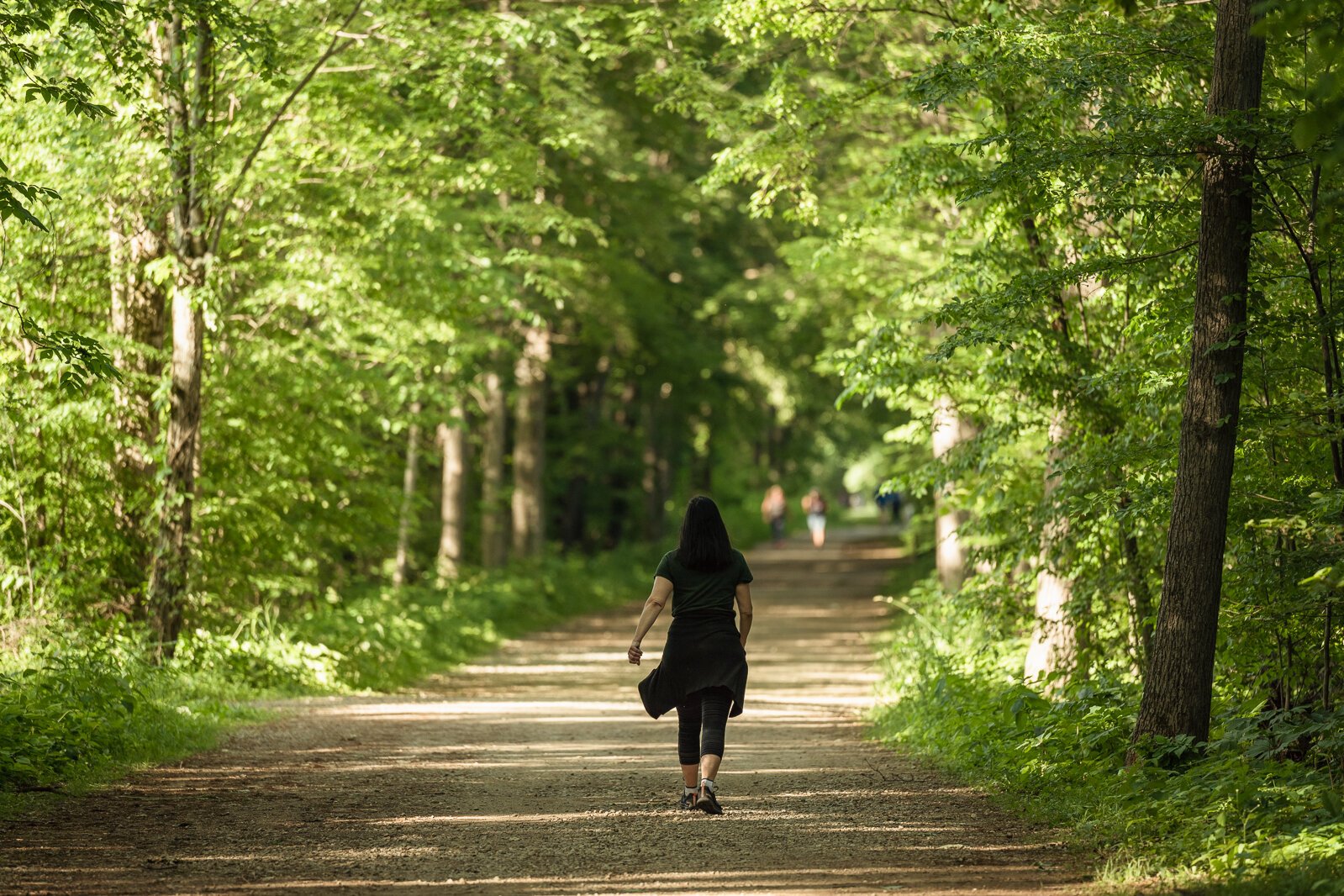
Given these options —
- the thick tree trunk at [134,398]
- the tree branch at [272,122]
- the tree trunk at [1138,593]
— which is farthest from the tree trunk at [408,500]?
the tree trunk at [1138,593]

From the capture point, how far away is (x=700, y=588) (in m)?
8.53

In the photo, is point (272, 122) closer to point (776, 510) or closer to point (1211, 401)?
point (1211, 401)

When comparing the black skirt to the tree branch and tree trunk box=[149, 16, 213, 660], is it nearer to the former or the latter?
tree trunk box=[149, 16, 213, 660]

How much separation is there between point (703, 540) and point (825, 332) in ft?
48.5

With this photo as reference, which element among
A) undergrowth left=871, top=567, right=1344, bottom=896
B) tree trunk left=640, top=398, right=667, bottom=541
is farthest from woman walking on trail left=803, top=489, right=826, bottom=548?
undergrowth left=871, top=567, right=1344, bottom=896

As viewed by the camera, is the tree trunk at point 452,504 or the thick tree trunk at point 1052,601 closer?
the thick tree trunk at point 1052,601

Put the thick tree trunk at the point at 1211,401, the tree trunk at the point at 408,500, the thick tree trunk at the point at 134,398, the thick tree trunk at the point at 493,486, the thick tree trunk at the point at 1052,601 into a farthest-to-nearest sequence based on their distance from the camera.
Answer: the thick tree trunk at the point at 493,486 < the tree trunk at the point at 408,500 < the thick tree trunk at the point at 134,398 < the thick tree trunk at the point at 1052,601 < the thick tree trunk at the point at 1211,401

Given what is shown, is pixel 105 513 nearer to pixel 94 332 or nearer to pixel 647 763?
pixel 94 332

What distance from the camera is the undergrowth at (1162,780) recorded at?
625cm

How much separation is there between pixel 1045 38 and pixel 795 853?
5563 mm

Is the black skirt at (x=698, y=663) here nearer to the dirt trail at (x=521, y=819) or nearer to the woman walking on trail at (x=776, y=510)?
the dirt trail at (x=521, y=819)

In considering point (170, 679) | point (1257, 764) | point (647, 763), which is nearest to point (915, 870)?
point (1257, 764)

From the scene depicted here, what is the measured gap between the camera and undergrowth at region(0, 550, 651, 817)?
9500 mm

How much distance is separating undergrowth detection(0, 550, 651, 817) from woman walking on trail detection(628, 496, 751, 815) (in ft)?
12.7
